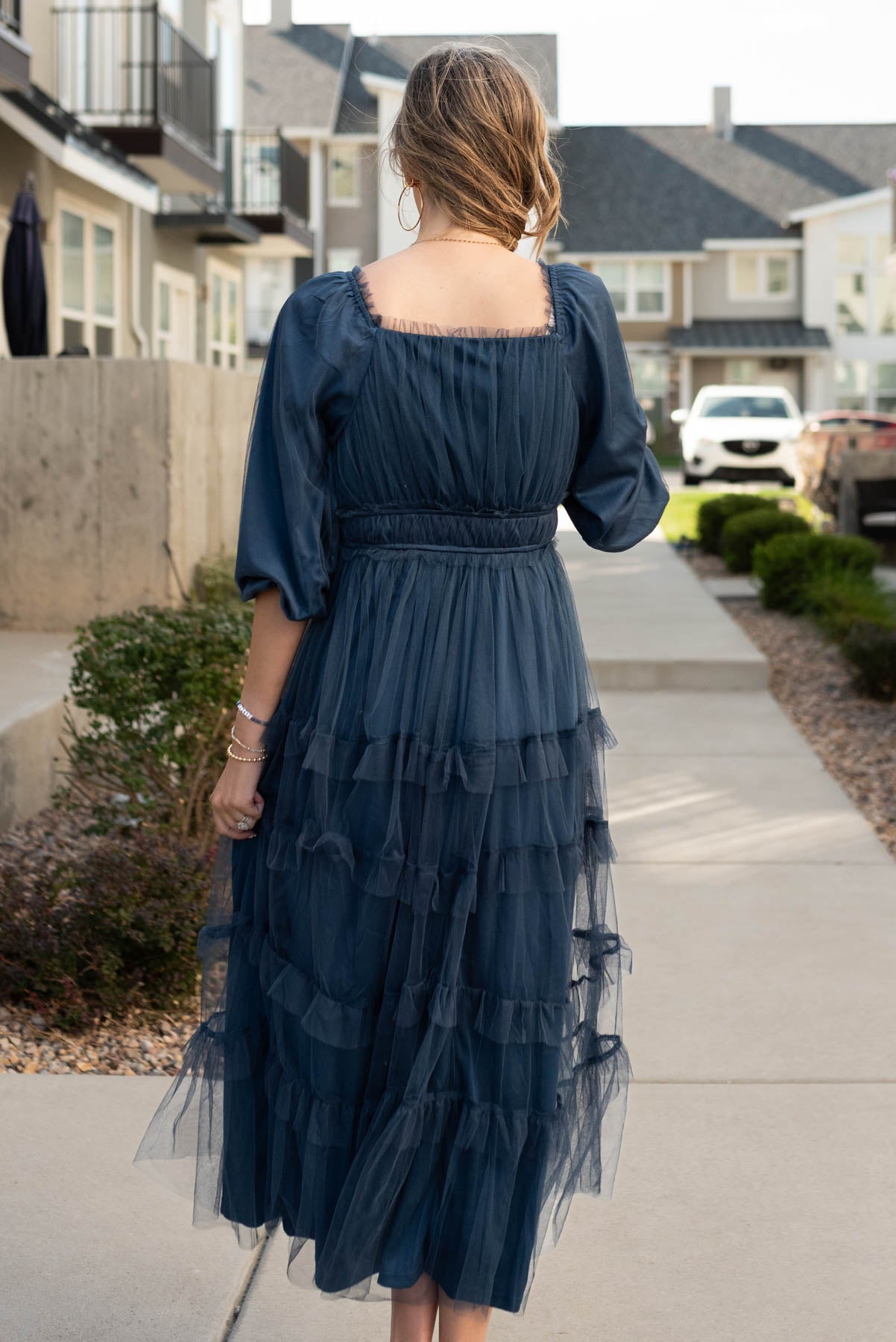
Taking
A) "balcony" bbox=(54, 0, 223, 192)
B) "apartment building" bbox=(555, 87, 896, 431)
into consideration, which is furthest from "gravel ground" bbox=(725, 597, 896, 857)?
"apartment building" bbox=(555, 87, 896, 431)

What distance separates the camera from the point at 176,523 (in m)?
7.95

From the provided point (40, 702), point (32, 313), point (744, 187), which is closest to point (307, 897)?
point (40, 702)

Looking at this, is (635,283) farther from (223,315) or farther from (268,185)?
(223,315)

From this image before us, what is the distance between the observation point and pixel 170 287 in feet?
59.0

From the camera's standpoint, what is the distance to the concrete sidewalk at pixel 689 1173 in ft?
8.30

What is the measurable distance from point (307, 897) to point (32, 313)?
868cm

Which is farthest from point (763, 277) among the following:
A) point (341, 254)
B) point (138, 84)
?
point (138, 84)

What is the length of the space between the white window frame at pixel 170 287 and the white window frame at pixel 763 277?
27.3 m

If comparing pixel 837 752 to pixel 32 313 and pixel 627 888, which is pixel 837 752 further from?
pixel 32 313

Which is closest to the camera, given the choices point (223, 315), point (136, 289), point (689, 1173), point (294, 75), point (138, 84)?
point (689, 1173)

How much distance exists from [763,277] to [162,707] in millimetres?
40963

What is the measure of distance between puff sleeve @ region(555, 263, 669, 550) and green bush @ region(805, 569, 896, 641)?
666cm

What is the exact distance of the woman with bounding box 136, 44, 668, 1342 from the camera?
2.06 metres

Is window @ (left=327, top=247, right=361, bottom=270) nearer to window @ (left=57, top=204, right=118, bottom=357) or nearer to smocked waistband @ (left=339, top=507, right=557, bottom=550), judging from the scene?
window @ (left=57, top=204, right=118, bottom=357)
